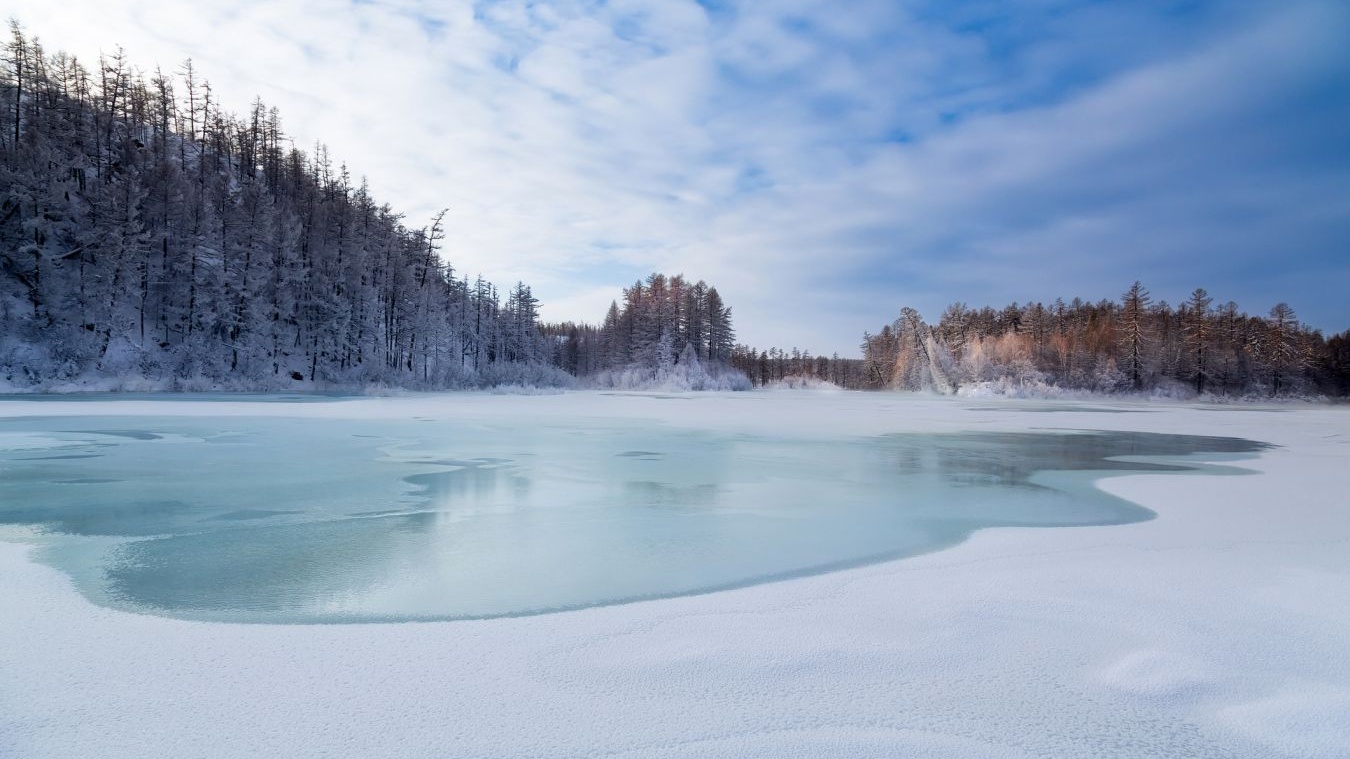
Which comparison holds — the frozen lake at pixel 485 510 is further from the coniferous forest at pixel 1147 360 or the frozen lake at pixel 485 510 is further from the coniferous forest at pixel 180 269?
the coniferous forest at pixel 1147 360

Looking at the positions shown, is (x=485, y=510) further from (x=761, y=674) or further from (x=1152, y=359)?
(x=1152, y=359)

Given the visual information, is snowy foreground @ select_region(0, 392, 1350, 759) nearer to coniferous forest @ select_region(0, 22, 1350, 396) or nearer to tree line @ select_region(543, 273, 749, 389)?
coniferous forest @ select_region(0, 22, 1350, 396)

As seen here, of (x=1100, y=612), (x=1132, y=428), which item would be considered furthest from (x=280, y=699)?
(x=1132, y=428)

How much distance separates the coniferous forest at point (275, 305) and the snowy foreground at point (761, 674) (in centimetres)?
3795

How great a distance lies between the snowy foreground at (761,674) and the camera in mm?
2139

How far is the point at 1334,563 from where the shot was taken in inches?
179

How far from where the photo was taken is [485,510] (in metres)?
6.34

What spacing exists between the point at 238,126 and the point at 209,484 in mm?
86455

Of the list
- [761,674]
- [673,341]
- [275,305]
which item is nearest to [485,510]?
[761,674]

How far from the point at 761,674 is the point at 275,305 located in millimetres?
49706

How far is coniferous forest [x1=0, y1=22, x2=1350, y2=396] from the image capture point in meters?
35.1

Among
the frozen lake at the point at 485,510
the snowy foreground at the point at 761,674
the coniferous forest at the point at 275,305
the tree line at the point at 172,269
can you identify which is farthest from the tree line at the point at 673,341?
the snowy foreground at the point at 761,674

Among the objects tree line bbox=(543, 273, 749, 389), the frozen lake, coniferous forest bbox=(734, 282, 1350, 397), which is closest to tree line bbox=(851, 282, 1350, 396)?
coniferous forest bbox=(734, 282, 1350, 397)

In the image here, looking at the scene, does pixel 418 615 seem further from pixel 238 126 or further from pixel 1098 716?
pixel 238 126
